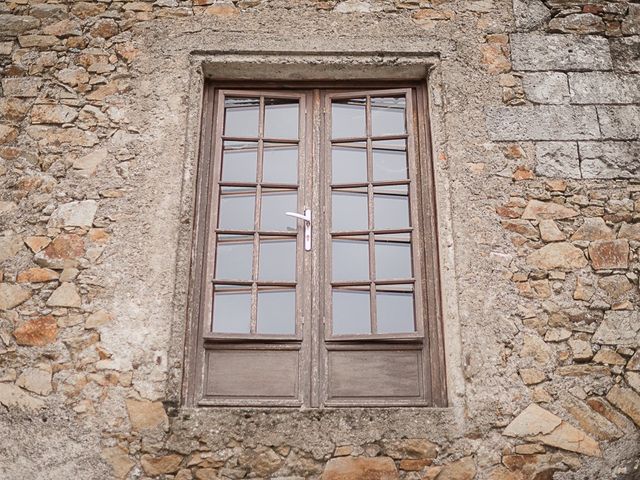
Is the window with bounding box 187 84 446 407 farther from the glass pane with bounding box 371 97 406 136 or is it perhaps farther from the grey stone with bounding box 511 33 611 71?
the grey stone with bounding box 511 33 611 71

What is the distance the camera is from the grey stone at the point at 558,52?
3945 millimetres

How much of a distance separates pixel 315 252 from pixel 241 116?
0.93 metres

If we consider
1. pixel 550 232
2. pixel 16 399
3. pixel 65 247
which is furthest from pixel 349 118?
pixel 16 399

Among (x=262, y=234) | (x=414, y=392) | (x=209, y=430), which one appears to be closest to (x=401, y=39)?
(x=262, y=234)

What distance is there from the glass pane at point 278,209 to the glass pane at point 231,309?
0.37 meters

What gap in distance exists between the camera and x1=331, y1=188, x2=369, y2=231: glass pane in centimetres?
376

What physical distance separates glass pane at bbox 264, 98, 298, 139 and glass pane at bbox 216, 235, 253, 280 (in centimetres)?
63

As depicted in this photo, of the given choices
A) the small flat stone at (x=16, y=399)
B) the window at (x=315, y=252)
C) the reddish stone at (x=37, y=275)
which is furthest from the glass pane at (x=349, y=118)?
the small flat stone at (x=16, y=399)

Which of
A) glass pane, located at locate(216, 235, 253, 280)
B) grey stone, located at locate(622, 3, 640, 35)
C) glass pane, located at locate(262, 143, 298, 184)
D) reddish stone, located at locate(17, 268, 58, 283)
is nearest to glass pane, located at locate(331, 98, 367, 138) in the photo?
glass pane, located at locate(262, 143, 298, 184)

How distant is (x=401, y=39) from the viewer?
13.1 feet

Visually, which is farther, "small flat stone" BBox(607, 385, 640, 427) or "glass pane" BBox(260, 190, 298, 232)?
"glass pane" BBox(260, 190, 298, 232)

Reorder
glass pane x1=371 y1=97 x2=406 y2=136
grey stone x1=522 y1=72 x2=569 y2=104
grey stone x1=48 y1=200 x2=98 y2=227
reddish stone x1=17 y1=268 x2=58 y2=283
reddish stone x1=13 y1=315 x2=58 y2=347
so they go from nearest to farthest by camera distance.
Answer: reddish stone x1=13 y1=315 x2=58 y2=347
reddish stone x1=17 y1=268 x2=58 y2=283
grey stone x1=48 y1=200 x2=98 y2=227
grey stone x1=522 y1=72 x2=569 y2=104
glass pane x1=371 y1=97 x2=406 y2=136

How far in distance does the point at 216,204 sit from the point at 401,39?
136 centimetres

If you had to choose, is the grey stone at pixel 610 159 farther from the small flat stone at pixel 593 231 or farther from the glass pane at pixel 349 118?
the glass pane at pixel 349 118
